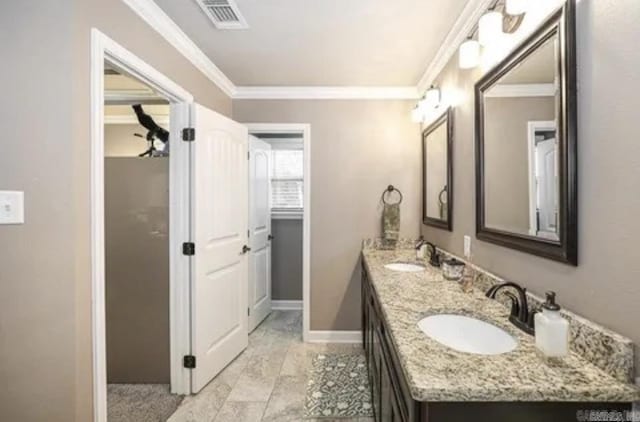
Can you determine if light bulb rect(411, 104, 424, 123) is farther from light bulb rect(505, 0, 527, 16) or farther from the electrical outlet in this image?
light bulb rect(505, 0, 527, 16)

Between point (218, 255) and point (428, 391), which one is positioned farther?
point (218, 255)

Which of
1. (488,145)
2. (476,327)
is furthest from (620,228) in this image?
(488,145)

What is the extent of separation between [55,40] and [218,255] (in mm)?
1631

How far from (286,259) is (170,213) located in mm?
2188

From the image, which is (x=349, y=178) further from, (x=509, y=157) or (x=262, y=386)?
(x=262, y=386)

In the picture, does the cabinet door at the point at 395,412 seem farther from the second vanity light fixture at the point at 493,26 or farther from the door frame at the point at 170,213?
the second vanity light fixture at the point at 493,26

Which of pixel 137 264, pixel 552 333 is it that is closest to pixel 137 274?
pixel 137 264

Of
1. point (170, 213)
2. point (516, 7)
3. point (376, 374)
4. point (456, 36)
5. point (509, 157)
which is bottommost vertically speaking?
point (376, 374)

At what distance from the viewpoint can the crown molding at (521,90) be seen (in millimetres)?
1193

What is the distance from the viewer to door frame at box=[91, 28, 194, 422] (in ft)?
4.89

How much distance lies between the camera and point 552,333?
3.05 feet

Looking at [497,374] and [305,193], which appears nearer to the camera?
[497,374]

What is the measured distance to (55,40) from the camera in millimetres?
1356

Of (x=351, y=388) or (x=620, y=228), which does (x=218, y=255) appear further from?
(x=620, y=228)
